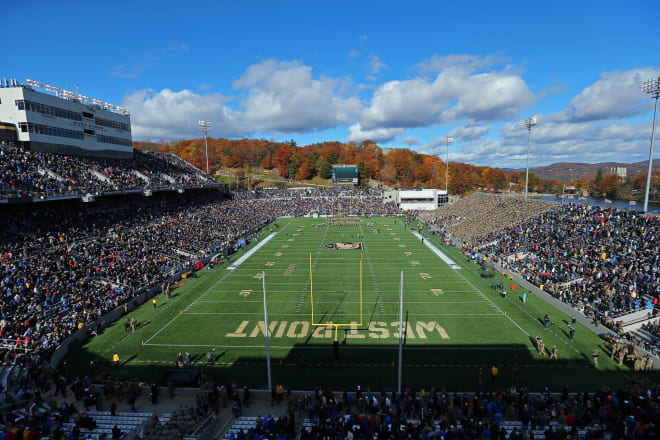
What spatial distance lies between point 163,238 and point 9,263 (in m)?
13.0

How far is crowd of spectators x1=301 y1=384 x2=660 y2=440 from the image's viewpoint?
9.54m

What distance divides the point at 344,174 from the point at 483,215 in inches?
1766

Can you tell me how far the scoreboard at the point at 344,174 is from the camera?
88.1m

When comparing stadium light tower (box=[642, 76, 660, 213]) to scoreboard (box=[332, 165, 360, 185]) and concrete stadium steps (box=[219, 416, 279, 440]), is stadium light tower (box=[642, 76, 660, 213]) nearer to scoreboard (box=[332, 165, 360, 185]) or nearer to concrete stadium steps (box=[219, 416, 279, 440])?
concrete stadium steps (box=[219, 416, 279, 440])

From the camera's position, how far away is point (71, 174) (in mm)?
→ 34188

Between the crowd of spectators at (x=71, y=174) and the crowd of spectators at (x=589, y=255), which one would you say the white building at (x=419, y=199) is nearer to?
the crowd of spectators at (x=589, y=255)

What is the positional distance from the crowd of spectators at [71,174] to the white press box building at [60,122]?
1273mm

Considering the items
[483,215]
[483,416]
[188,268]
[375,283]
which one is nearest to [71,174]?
[188,268]

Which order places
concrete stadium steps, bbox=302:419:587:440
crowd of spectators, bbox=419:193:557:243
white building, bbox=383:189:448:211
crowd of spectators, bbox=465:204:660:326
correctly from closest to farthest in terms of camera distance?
concrete stadium steps, bbox=302:419:587:440 → crowd of spectators, bbox=465:204:660:326 → crowd of spectators, bbox=419:193:557:243 → white building, bbox=383:189:448:211

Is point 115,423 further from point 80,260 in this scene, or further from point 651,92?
point 651,92

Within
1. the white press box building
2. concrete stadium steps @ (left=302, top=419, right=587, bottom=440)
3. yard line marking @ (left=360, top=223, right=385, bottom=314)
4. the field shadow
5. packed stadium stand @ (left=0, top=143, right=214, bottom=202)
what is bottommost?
the field shadow

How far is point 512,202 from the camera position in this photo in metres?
47.6

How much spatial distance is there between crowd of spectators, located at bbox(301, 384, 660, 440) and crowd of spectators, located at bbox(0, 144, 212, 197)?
29.2 m

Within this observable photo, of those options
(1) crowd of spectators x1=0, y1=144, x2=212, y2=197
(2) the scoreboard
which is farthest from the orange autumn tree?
(1) crowd of spectators x1=0, y1=144, x2=212, y2=197
